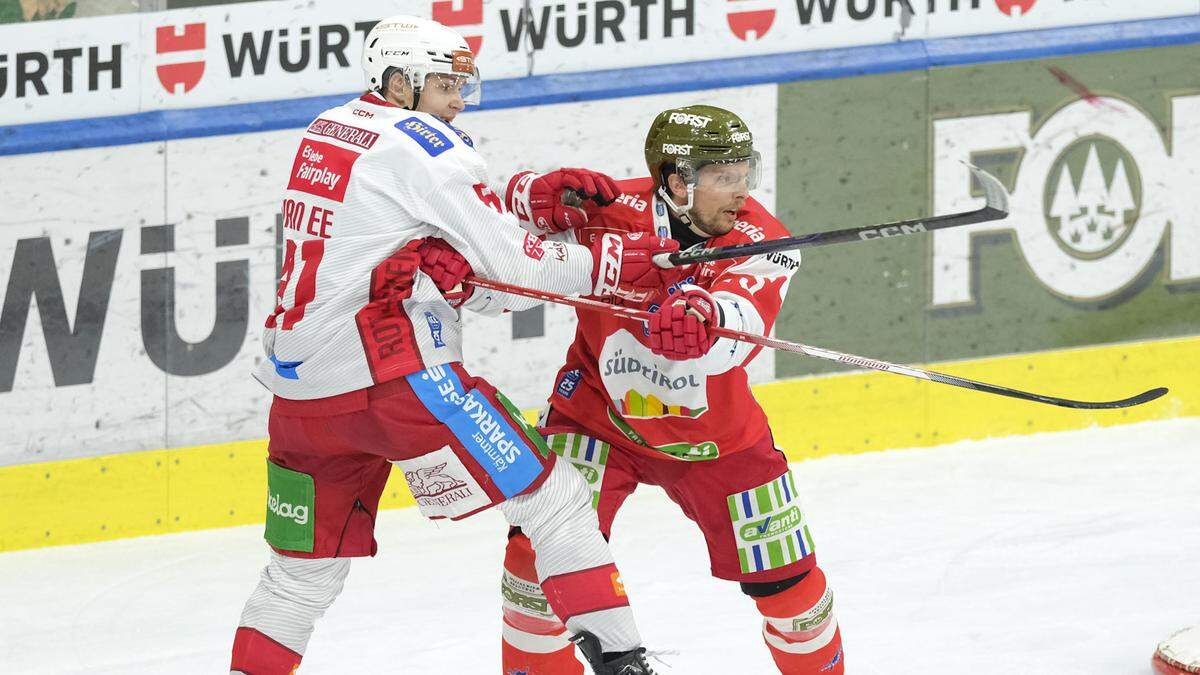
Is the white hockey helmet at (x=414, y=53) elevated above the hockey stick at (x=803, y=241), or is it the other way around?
the white hockey helmet at (x=414, y=53)

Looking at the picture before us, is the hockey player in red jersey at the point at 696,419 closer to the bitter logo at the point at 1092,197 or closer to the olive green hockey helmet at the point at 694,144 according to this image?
the olive green hockey helmet at the point at 694,144

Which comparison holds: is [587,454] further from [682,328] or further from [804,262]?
[804,262]

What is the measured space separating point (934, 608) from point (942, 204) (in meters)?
1.73

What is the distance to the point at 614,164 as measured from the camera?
5766mm

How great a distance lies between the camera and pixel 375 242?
3.41 meters

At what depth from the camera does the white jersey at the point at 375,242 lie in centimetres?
341

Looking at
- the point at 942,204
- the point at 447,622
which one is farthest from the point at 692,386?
the point at 942,204

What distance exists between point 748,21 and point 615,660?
9.48 feet

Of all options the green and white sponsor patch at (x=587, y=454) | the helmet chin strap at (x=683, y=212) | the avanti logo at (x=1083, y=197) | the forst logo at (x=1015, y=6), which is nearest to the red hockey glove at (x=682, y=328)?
the helmet chin strap at (x=683, y=212)

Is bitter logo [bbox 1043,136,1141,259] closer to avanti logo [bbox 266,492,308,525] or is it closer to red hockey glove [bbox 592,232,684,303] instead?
red hockey glove [bbox 592,232,684,303]

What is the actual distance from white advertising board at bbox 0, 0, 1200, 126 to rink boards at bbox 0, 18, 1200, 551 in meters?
0.06

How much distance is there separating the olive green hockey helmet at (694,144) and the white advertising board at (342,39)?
190 centimetres

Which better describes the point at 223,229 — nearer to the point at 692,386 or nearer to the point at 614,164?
the point at 614,164

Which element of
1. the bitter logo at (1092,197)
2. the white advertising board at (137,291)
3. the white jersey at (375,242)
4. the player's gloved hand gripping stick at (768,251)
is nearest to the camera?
the white jersey at (375,242)
